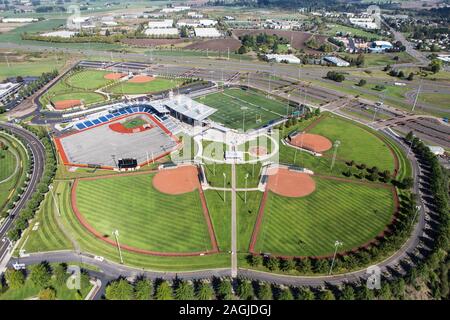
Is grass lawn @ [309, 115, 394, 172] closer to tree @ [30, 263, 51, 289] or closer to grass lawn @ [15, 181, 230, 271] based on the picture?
grass lawn @ [15, 181, 230, 271]

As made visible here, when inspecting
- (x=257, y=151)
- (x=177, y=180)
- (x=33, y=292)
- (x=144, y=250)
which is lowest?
(x=33, y=292)

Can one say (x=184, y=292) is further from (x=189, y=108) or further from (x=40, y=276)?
(x=189, y=108)

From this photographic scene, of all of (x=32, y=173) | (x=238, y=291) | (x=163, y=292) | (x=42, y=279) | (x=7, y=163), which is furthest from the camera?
(x=7, y=163)


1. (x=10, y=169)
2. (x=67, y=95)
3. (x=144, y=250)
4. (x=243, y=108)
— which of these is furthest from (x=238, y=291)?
(x=67, y=95)

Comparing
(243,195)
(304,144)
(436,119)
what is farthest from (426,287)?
(436,119)

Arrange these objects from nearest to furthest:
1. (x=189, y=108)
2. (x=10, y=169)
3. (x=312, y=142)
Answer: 1. (x=10, y=169)
2. (x=312, y=142)
3. (x=189, y=108)

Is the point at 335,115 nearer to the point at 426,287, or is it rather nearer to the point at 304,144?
the point at 304,144
